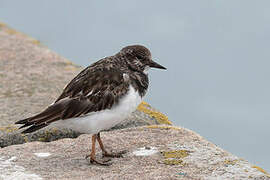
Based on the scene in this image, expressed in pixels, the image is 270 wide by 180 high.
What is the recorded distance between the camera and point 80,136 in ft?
28.6

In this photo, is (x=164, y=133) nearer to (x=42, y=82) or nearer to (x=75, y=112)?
(x=75, y=112)

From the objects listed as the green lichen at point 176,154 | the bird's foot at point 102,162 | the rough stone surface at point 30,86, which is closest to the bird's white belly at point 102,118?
the bird's foot at point 102,162

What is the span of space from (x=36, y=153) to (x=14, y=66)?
4.79m

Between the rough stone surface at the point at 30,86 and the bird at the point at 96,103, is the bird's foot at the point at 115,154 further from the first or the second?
the rough stone surface at the point at 30,86

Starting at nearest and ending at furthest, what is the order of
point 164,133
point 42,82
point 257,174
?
1. point 257,174
2. point 164,133
3. point 42,82

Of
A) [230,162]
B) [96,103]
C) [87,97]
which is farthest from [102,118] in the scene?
[230,162]

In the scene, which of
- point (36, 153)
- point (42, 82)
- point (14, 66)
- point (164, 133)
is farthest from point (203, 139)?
point (14, 66)

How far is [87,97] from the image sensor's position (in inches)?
295

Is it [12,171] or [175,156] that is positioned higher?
[175,156]

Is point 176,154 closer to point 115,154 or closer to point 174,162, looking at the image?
point 174,162

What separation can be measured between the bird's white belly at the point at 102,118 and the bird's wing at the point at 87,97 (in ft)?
0.23

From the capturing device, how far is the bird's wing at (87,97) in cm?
739

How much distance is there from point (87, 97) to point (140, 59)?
1.22 m

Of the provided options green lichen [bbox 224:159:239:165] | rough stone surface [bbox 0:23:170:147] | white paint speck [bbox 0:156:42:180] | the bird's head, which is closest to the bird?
the bird's head
